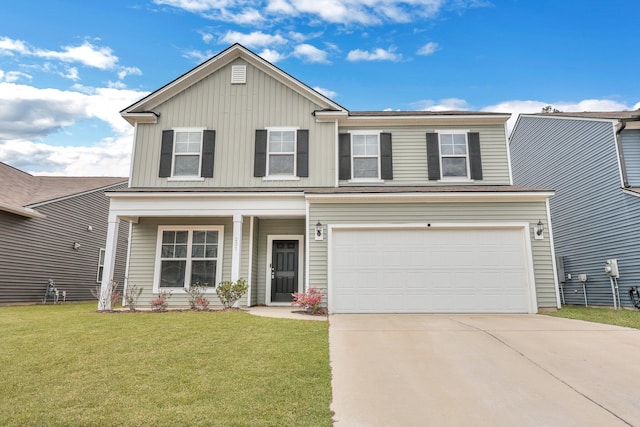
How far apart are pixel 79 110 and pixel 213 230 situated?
1116 centimetres

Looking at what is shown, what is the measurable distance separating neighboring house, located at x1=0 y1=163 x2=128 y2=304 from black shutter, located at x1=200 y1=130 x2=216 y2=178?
21.4 ft

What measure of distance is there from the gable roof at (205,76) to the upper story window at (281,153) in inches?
53.8

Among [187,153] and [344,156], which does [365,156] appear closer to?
[344,156]

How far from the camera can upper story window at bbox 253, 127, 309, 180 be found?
36.1ft

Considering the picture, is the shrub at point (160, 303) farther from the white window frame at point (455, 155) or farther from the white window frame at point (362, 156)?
the white window frame at point (455, 155)

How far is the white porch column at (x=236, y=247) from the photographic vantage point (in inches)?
386

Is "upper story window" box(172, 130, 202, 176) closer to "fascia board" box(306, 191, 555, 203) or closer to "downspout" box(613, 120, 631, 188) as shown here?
"fascia board" box(306, 191, 555, 203)

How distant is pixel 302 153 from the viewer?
11.1m

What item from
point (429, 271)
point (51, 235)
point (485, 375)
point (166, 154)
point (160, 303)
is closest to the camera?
point (485, 375)

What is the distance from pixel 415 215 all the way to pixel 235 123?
19.9ft

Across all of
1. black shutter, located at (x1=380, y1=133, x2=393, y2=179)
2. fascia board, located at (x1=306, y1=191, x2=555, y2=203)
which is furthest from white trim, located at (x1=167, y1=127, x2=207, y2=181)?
black shutter, located at (x1=380, y1=133, x2=393, y2=179)

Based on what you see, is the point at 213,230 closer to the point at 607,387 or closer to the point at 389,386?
the point at 389,386

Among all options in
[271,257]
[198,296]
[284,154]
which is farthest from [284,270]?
[284,154]

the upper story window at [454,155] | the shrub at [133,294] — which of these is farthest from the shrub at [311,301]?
the upper story window at [454,155]
